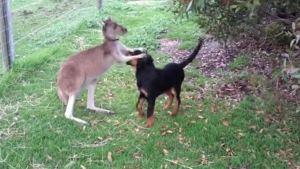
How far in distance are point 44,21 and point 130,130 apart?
4.45 metres

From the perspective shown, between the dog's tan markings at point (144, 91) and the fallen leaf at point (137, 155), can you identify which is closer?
the fallen leaf at point (137, 155)

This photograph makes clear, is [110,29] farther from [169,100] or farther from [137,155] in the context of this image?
[137,155]

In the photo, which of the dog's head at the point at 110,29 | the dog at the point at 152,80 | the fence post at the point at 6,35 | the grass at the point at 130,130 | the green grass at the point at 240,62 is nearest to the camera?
the grass at the point at 130,130

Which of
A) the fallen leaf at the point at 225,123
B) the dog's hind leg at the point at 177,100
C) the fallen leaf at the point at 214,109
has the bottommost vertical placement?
the fallen leaf at the point at 214,109

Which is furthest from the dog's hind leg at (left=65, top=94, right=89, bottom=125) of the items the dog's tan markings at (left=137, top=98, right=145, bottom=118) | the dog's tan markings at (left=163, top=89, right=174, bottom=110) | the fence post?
the fence post

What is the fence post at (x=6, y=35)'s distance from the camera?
568cm

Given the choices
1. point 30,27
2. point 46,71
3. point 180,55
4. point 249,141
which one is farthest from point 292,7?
point 30,27

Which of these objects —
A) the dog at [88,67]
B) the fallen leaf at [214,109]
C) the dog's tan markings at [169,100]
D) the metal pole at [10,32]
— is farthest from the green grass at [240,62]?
the metal pole at [10,32]

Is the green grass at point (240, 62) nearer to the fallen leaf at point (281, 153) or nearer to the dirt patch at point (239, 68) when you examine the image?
the dirt patch at point (239, 68)

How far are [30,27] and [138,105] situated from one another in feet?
12.7

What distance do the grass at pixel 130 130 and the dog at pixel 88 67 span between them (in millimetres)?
188

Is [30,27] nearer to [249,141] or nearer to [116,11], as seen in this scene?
[116,11]

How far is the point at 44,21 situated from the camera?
8445mm

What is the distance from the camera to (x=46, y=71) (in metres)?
6.16
